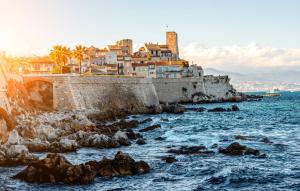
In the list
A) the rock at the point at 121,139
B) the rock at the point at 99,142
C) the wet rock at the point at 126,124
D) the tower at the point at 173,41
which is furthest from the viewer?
the tower at the point at 173,41

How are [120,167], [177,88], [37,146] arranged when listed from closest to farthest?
[120,167] < [37,146] < [177,88]

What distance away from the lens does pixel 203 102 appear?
11350 centimetres

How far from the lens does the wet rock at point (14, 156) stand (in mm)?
29359

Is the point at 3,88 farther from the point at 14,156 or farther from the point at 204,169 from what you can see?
the point at 204,169

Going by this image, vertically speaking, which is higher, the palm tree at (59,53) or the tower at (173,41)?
the tower at (173,41)

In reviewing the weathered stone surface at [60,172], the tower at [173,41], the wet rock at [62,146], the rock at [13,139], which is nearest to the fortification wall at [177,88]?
the tower at [173,41]

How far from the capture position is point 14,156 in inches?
1164

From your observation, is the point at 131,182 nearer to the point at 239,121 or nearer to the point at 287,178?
the point at 287,178

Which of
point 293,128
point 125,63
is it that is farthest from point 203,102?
point 293,128

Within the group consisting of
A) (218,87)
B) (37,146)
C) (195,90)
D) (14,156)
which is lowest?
(14,156)

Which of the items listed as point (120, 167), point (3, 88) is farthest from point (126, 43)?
point (120, 167)

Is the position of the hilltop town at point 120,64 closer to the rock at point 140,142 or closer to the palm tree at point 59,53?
the palm tree at point 59,53

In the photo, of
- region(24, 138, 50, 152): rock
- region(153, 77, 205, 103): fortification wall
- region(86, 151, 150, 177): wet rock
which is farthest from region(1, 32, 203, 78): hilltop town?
region(86, 151, 150, 177): wet rock

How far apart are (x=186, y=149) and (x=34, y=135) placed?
1264 centimetres
